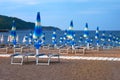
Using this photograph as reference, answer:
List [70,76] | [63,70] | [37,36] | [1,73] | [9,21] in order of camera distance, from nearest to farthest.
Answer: [70,76], [1,73], [63,70], [37,36], [9,21]

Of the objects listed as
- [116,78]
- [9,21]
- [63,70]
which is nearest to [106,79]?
[116,78]

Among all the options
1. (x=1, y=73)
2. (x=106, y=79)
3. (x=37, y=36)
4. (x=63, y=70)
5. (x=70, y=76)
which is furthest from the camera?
(x=37, y=36)

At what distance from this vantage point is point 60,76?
9.34 m

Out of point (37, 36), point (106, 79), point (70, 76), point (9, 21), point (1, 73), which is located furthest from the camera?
point (9, 21)

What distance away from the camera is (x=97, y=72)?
33.4ft

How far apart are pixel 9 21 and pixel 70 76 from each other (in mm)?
127106

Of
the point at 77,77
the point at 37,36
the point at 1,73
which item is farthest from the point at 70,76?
the point at 37,36

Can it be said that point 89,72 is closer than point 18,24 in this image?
Yes

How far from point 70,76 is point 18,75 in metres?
1.47

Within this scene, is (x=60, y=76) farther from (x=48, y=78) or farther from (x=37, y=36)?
(x=37, y=36)

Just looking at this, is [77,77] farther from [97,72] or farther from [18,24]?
[18,24]

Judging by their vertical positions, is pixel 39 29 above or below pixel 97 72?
above

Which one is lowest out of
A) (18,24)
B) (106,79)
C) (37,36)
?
(106,79)

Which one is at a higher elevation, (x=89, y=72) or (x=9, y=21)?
(x=9, y=21)
